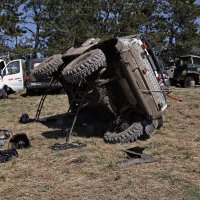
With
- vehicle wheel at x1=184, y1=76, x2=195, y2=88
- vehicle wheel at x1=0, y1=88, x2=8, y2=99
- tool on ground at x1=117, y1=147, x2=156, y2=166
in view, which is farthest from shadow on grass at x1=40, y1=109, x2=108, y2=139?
vehicle wheel at x1=184, y1=76, x2=195, y2=88

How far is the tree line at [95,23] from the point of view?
32406mm

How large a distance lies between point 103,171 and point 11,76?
543 inches

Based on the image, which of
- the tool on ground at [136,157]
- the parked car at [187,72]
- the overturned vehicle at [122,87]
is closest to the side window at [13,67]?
the parked car at [187,72]

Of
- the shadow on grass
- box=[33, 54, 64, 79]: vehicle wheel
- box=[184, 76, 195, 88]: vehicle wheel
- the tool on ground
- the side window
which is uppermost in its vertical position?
box=[33, 54, 64, 79]: vehicle wheel

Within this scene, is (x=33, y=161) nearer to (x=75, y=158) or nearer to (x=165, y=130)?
(x=75, y=158)

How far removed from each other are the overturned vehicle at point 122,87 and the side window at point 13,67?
10867mm

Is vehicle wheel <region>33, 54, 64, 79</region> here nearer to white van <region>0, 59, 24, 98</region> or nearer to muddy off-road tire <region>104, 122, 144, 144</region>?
muddy off-road tire <region>104, 122, 144, 144</region>

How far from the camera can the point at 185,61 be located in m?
23.2

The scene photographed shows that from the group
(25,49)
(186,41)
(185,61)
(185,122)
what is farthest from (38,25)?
(185,122)

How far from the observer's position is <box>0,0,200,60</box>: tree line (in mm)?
32406

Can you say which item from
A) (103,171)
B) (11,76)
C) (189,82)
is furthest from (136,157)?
(189,82)

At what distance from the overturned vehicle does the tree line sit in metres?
21.9

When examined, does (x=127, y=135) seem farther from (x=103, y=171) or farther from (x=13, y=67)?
(x=13, y=67)

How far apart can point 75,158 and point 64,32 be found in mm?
26157
